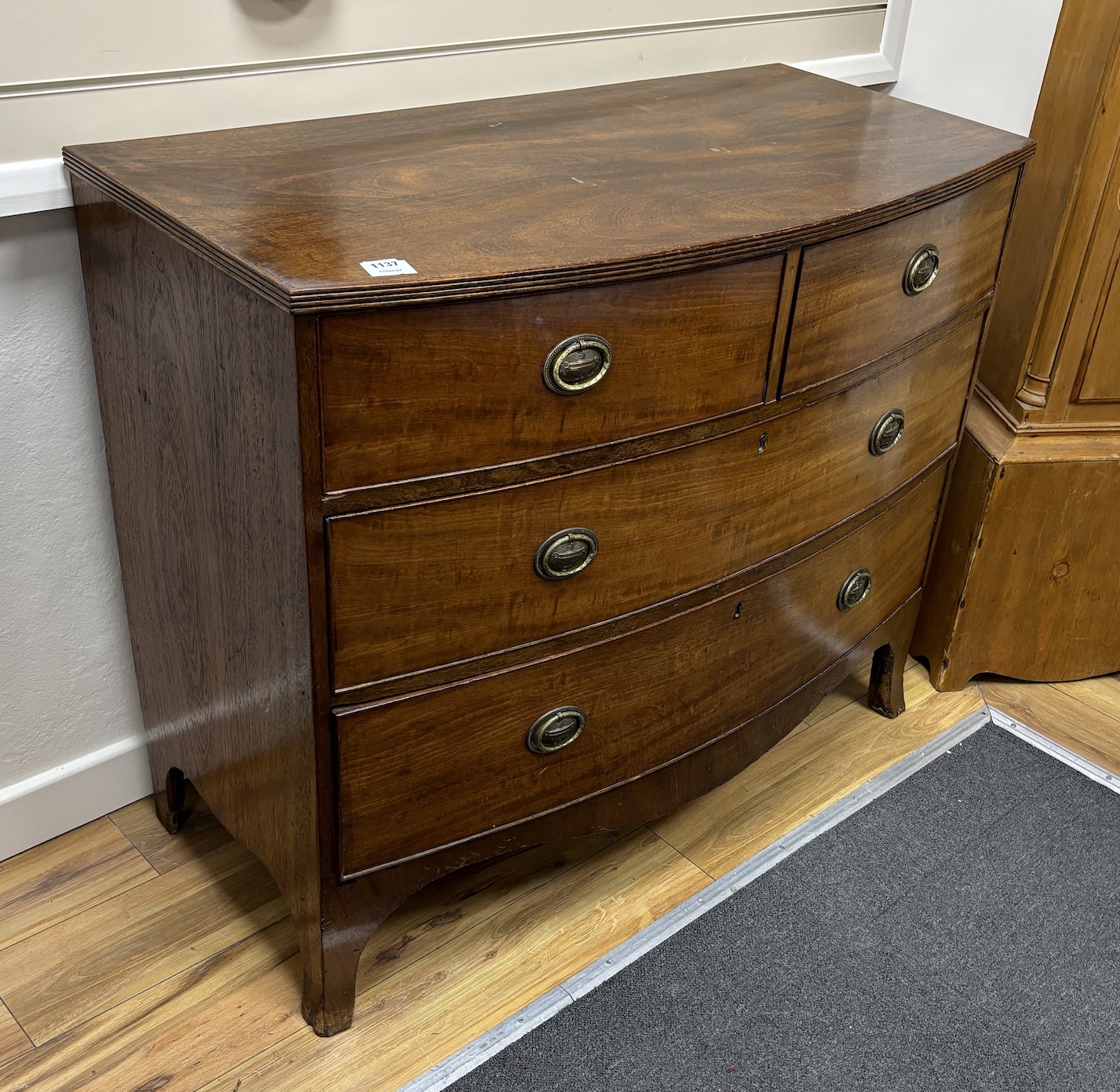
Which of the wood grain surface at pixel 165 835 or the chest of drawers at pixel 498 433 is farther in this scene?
the wood grain surface at pixel 165 835

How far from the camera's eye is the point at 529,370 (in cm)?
113

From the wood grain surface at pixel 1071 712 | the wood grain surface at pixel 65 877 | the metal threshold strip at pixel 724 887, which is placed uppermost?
the wood grain surface at pixel 1071 712

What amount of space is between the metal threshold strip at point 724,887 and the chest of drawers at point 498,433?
0.16 meters

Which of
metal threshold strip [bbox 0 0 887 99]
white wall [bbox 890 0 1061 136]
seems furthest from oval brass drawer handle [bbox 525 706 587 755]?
white wall [bbox 890 0 1061 136]

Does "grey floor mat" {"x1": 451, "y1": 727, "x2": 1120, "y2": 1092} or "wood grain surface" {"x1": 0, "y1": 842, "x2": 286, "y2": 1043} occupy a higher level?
"grey floor mat" {"x1": 451, "y1": 727, "x2": 1120, "y2": 1092}

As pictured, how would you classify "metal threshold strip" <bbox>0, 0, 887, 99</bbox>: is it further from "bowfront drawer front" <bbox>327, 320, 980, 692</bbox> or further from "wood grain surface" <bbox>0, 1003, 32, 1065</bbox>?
"wood grain surface" <bbox>0, 1003, 32, 1065</bbox>

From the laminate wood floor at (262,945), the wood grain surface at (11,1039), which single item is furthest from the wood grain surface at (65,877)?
the wood grain surface at (11,1039)

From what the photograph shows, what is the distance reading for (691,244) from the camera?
3.80ft

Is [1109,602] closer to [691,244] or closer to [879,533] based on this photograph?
[879,533]

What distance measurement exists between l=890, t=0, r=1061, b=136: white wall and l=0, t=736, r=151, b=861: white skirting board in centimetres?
168

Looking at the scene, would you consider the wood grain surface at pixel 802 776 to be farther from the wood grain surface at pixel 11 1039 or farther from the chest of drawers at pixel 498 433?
the wood grain surface at pixel 11 1039

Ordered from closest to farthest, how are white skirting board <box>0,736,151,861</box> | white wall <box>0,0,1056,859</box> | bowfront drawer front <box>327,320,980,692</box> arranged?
bowfront drawer front <box>327,320,980,692</box> < white wall <box>0,0,1056,859</box> < white skirting board <box>0,736,151,861</box>

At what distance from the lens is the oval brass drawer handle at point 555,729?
137cm

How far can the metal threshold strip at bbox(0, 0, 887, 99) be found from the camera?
132cm
